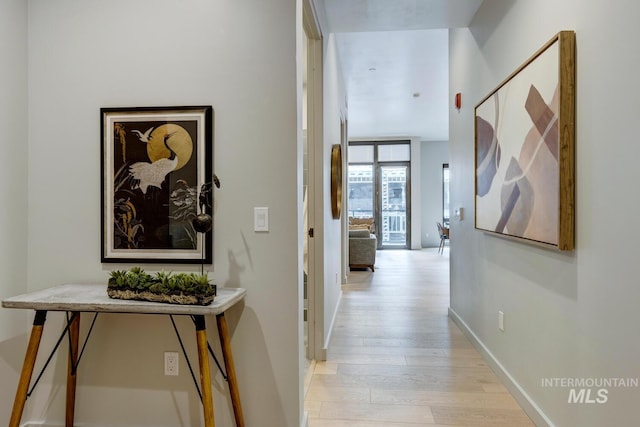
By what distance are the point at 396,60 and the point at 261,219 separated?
398 cm

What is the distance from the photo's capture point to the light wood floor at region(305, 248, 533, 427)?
2.17 metres

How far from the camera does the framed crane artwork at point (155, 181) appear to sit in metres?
1.89

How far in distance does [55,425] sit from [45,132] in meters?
1.48

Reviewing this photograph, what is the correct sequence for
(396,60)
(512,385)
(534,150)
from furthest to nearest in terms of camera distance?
(396,60) → (512,385) → (534,150)

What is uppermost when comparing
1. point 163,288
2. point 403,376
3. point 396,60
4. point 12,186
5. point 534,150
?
point 396,60

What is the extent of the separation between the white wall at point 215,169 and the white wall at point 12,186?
0.02 m

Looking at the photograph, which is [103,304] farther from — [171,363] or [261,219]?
[261,219]

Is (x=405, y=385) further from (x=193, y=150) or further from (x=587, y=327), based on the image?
(x=193, y=150)

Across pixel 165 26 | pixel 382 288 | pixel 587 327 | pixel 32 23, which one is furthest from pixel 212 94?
pixel 382 288

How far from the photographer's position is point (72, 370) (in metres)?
1.88

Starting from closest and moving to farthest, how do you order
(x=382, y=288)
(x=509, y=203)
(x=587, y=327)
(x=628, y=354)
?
(x=628, y=354) < (x=587, y=327) < (x=509, y=203) < (x=382, y=288)

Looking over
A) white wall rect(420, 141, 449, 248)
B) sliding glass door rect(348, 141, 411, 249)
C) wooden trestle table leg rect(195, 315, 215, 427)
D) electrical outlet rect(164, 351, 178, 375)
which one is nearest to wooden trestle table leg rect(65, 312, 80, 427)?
electrical outlet rect(164, 351, 178, 375)

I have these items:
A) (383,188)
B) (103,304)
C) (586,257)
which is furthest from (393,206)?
(103,304)

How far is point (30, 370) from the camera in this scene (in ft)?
5.43
